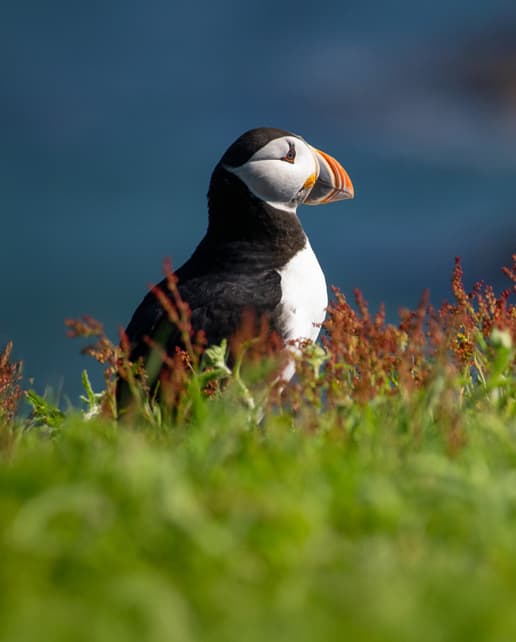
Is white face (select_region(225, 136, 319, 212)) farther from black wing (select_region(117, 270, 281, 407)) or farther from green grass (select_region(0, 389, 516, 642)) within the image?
green grass (select_region(0, 389, 516, 642))

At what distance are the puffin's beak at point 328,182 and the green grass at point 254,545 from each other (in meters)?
3.88

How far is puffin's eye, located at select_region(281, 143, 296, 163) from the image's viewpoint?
6668mm

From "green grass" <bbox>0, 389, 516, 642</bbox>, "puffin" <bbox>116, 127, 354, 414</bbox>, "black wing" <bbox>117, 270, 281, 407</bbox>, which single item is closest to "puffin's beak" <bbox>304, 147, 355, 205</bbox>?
"puffin" <bbox>116, 127, 354, 414</bbox>

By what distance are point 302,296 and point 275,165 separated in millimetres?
1012

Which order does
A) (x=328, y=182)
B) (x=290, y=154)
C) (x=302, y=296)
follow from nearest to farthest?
(x=302, y=296) < (x=290, y=154) < (x=328, y=182)

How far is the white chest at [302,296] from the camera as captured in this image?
627 centimetres

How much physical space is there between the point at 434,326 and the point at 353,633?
2.87 metres

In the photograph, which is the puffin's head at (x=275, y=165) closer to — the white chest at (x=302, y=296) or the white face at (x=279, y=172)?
the white face at (x=279, y=172)

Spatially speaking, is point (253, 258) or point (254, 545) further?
point (253, 258)

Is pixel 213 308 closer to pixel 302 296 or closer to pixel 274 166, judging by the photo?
pixel 302 296

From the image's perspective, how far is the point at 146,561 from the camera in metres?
2.36

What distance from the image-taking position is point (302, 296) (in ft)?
21.0

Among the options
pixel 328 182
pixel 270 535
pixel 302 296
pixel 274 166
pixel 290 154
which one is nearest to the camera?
pixel 270 535

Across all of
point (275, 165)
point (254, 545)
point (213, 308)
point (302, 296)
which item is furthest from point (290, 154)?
point (254, 545)
